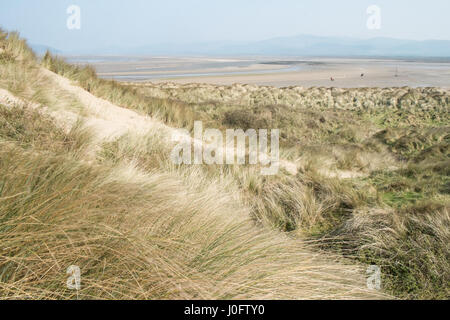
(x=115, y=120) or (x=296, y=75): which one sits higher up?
(x=296, y=75)

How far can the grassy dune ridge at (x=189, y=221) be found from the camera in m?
2.07

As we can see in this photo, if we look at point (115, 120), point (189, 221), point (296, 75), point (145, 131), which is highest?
point (296, 75)

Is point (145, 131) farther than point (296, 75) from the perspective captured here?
No

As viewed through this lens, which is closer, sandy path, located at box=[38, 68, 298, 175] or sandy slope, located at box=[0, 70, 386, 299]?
sandy slope, located at box=[0, 70, 386, 299]

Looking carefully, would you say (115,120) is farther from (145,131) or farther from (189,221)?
(189,221)

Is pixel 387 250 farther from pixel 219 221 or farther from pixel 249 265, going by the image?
pixel 249 265

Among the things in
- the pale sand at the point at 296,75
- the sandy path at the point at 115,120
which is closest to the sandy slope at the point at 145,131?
the sandy path at the point at 115,120

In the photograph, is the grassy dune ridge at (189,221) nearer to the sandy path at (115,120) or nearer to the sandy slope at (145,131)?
the sandy slope at (145,131)

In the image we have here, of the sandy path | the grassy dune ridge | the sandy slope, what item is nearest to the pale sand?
the sandy path

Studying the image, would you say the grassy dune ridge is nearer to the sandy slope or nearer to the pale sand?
the sandy slope

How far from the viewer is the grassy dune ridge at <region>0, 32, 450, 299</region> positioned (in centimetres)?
207

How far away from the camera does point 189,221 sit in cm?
307

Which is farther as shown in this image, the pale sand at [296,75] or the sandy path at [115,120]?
the pale sand at [296,75]

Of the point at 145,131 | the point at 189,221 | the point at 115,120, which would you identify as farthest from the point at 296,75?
the point at 189,221
